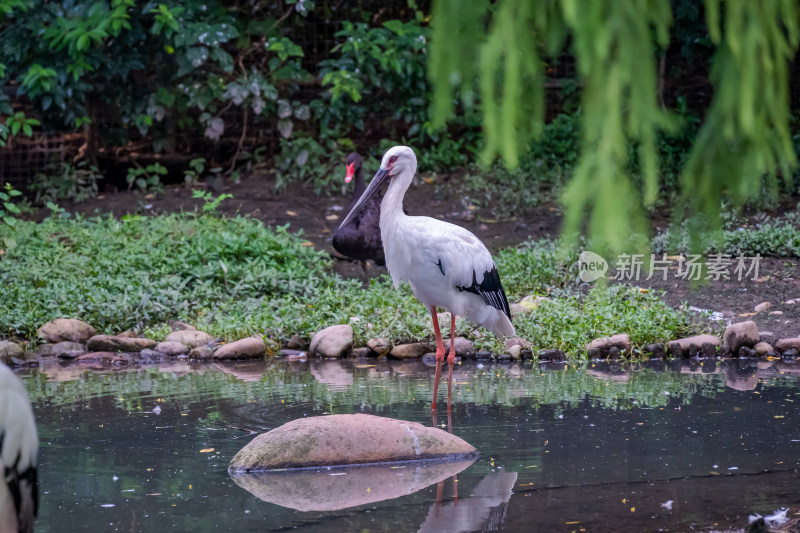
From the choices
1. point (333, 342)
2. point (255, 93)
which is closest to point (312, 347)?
point (333, 342)

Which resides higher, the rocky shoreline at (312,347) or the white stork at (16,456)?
the white stork at (16,456)

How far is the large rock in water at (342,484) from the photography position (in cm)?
414

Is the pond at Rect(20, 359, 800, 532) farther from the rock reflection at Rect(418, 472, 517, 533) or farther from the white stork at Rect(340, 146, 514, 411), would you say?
the white stork at Rect(340, 146, 514, 411)

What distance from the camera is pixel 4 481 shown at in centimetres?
300

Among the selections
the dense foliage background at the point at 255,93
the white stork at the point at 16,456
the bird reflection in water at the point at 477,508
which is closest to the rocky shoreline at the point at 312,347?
the dense foliage background at the point at 255,93

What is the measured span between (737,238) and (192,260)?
4.93m

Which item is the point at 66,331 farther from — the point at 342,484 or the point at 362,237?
the point at 342,484

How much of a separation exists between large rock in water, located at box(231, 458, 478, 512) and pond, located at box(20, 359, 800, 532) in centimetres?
1

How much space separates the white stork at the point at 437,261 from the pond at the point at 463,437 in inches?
21.4

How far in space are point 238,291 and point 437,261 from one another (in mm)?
3061

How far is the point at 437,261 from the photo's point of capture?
5.98m

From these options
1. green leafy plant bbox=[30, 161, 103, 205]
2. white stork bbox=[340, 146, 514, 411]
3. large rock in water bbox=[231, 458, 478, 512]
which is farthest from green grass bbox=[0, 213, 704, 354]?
large rock in water bbox=[231, 458, 478, 512]

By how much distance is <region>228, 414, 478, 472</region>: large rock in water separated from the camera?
15.2 ft

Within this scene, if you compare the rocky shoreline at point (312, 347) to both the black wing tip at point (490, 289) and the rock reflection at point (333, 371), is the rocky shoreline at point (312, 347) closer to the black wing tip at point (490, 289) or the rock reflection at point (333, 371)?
the rock reflection at point (333, 371)
